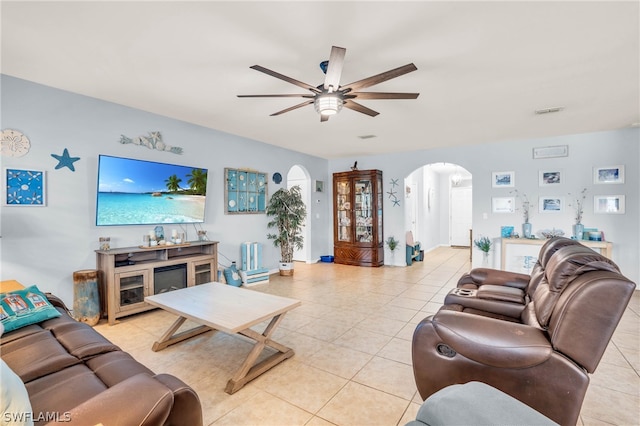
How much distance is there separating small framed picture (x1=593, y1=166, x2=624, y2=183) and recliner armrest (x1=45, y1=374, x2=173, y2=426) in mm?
6687

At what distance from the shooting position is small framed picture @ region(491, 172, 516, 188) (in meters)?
5.66

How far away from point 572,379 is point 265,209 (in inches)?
198

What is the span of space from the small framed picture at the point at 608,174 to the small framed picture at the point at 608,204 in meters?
0.27

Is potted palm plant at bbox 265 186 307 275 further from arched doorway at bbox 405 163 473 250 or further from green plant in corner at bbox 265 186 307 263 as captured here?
arched doorway at bbox 405 163 473 250

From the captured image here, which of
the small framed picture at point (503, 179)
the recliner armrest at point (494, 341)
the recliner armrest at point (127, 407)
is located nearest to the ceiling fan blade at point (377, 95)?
the recliner armrest at point (494, 341)

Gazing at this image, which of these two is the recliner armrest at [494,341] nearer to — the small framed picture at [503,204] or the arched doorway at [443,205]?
the small framed picture at [503,204]

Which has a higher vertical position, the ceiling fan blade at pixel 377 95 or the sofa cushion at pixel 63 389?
the ceiling fan blade at pixel 377 95

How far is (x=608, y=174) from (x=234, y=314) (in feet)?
20.5

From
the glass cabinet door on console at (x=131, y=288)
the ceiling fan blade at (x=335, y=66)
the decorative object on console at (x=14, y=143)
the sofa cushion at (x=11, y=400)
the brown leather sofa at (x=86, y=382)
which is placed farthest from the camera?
the glass cabinet door on console at (x=131, y=288)

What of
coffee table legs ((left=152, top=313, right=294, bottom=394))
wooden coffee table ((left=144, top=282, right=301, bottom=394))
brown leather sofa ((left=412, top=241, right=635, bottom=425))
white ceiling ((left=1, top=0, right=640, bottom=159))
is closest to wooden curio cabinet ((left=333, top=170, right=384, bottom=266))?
white ceiling ((left=1, top=0, right=640, bottom=159))

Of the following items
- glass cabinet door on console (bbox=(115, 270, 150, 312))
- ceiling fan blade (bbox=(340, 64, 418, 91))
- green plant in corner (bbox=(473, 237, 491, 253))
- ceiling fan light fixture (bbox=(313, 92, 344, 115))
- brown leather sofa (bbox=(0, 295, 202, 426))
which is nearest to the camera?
brown leather sofa (bbox=(0, 295, 202, 426))

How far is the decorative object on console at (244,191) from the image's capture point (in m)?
5.13

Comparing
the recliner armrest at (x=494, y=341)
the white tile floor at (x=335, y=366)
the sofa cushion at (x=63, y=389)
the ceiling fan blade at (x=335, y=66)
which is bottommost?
the white tile floor at (x=335, y=366)

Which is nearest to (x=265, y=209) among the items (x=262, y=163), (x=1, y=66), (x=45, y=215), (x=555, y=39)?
(x=262, y=163)
